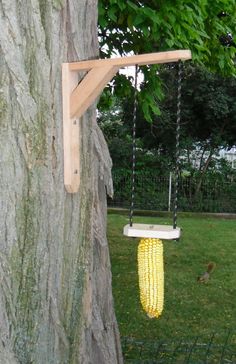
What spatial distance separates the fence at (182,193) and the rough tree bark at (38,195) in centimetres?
1205

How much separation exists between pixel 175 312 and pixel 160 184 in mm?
8868

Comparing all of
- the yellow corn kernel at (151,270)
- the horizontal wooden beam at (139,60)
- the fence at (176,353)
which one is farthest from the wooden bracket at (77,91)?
the fence at (176,353)

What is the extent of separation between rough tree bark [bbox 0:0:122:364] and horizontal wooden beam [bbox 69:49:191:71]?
0.09 metres

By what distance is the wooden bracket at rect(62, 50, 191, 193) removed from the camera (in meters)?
1.95

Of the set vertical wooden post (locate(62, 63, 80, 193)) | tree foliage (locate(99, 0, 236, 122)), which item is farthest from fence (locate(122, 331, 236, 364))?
tree foliage (locate(99, 0, 236, 122))

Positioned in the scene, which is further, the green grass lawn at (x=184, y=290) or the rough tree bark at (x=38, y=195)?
the green grass lawn at (x=184, y=290)

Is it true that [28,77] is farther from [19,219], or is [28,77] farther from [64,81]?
[19,219]

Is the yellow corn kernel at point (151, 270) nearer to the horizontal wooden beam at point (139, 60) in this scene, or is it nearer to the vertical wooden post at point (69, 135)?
the vertical wooden post at point (69, 135)

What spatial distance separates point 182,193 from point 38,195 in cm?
1281

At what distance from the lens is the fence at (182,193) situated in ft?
46.9

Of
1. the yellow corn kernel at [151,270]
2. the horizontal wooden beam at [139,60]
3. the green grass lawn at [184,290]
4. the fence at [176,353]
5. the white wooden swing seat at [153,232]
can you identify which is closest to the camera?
the horizontal wooden beam at [139,60]

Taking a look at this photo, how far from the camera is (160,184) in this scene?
1449cm

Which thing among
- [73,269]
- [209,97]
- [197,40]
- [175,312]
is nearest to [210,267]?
[175,312]

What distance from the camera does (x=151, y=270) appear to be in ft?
7.72
